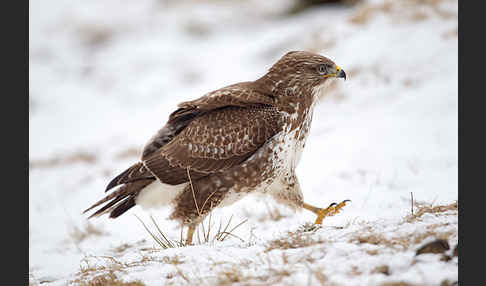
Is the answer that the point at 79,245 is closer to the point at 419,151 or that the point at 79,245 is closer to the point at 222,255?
the point at 222,255

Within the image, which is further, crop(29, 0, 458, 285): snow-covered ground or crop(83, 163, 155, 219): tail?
crop(83, 163, 155, 219): tail

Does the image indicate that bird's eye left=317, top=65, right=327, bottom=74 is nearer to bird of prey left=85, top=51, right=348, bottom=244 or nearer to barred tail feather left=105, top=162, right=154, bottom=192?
bird of prey left=85, top=51, right=348, bottom=244

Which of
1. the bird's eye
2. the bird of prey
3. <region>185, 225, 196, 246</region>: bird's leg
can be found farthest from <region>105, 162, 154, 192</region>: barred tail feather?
the bird's eye

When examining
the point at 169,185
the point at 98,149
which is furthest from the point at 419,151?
the point at 98,149

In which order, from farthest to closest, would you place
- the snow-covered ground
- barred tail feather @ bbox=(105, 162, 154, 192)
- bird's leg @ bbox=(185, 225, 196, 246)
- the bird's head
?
1. barred tail feather @ bbox=(105, 162, 154, 192)
2. the bird's head
3. bird's leg @ bbox=(185, 225, 196, 246)
4. the snow-covered ground

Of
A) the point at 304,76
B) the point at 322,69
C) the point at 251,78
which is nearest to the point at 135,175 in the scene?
the point at 304,76

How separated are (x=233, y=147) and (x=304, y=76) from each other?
0.92m

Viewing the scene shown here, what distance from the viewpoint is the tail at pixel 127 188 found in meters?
4.22

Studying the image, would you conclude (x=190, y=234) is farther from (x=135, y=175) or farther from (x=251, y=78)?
(x=251, y=78)

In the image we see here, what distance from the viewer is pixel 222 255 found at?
123 inches

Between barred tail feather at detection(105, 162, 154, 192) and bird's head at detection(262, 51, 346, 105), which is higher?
bird's head at detection(262, 51, 346, 105)

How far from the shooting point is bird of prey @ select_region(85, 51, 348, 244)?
395 cm

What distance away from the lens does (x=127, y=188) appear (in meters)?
4.29

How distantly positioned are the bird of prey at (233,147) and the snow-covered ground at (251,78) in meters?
0.48
